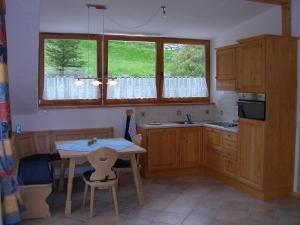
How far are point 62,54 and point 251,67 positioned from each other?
2.89 metres

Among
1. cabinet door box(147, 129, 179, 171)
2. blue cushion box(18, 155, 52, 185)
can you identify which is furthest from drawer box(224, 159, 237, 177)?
blue cushion box(18, 155, 52, 185)

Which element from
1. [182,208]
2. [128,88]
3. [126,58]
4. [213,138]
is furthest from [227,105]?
[182,208]

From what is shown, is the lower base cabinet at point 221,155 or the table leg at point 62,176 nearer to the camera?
the lower base cabinet at point 221,155

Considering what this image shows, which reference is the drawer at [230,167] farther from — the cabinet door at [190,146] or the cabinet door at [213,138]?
the cabinet door at [190,146]

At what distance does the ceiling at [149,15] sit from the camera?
14.6 feet

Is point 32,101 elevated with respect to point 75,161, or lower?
elevated

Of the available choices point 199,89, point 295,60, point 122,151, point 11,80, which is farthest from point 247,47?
point 11,80

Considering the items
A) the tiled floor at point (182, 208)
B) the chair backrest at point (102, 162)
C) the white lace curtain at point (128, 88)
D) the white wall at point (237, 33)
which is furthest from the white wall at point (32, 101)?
the chair backrest at point (102, 162)

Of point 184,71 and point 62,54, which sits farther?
point 184,71

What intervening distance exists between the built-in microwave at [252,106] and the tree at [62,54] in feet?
8.48

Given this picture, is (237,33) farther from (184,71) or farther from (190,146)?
(190,146)

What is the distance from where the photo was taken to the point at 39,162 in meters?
4.56

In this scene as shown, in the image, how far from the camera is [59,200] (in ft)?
14.4

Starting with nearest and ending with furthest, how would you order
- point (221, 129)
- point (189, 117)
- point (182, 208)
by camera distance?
point (182, 208) < point (221, 129) < point (189, 117)
